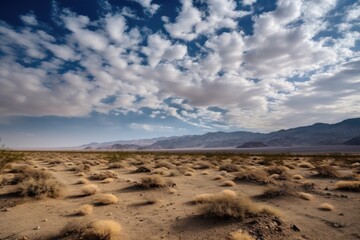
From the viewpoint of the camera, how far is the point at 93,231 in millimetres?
7391

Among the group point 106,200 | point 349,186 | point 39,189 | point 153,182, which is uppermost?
point 39,189

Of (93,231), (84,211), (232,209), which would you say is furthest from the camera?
(84,211)

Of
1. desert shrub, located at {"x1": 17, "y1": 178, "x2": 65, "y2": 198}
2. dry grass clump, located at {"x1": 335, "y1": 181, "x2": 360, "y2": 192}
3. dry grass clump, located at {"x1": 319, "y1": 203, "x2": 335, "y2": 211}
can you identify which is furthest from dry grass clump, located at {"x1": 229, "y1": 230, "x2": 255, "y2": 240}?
dry grass clump, located at {"x1": 335, "y1": 181, "x2": 360, "y2": 192}

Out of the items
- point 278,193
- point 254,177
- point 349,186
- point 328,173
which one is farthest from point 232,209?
point 328,173

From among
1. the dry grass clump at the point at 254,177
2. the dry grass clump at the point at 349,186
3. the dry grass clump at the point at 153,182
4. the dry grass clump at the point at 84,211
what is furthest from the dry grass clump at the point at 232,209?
the dry grass clump at the point at 349,186

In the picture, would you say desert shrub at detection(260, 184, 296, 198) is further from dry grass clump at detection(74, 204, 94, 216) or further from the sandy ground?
dry grass clump at detection(74, 204, 94, 216)

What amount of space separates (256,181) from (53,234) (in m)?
13.6

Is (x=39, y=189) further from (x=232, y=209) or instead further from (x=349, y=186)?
(x=349, y=186)

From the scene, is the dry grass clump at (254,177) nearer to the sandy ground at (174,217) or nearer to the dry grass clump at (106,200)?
the sandy ground at (174,217)

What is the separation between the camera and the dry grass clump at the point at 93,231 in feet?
24.2

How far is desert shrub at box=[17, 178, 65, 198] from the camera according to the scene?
12.5 meters

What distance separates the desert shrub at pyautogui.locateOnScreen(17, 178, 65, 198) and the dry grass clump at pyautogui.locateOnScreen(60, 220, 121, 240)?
570 cm

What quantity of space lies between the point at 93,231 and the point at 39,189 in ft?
23.4

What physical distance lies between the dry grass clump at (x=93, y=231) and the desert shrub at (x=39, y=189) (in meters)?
5.70
